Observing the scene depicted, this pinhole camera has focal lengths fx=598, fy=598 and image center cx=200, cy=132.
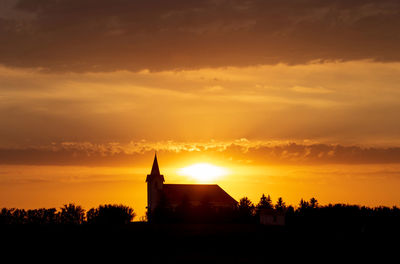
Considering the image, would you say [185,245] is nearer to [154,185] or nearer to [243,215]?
[243,215]

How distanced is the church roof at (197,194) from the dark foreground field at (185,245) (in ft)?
284

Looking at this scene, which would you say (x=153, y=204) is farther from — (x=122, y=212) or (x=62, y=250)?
(x=62, y=250)

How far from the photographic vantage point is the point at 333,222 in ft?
388

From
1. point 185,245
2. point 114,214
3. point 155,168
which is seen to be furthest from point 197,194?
point 185,245

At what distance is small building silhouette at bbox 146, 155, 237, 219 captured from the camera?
17712 cm

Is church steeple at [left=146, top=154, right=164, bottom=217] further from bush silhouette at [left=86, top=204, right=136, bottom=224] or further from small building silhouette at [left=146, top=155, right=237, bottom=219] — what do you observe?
bush silhouette at [left=86, top=204, right=136, bottom=224]

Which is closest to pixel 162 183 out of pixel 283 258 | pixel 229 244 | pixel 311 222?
pixel 311 222

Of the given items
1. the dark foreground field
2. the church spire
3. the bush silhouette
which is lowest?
the dark foreground field

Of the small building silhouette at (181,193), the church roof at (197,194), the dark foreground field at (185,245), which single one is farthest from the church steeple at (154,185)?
the dark foreground field at (185,245)

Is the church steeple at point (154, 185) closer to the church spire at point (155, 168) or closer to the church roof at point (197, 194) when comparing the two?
the church spire at point (155, 168)

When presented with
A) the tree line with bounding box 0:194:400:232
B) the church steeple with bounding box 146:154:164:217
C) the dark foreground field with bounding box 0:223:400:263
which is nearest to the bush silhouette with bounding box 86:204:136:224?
the tree line with bounding box 0:194:400:232

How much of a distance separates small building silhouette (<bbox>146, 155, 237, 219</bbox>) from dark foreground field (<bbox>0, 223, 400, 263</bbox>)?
8513cm

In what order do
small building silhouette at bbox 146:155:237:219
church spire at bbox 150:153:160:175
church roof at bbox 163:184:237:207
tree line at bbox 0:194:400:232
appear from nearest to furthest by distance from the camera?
1. tree line at bbox 0:194:400:232
2. small building silhouette at bbox 146:155:237:219
3. church roof at bbox 163:184:237:207
4. church spire at bbox 150:153:160:175

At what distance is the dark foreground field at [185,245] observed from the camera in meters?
63.8
